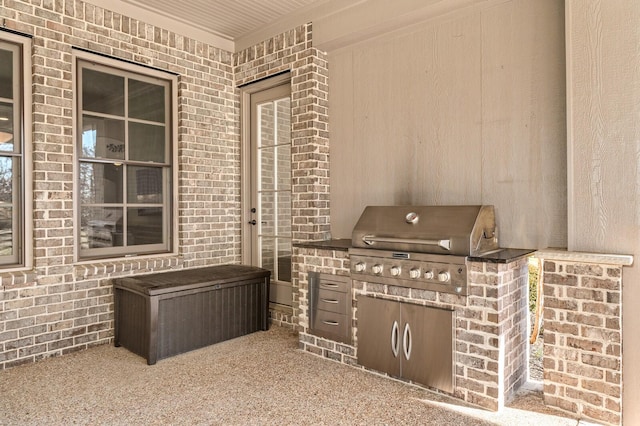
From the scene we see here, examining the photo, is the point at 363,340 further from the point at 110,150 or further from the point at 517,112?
the point at 110,150

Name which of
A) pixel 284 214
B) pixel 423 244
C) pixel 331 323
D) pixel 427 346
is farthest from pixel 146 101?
pixel 427 346

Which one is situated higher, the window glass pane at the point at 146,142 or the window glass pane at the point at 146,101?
the window glass pane at the point at 146,101

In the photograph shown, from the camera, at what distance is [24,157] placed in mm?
3697

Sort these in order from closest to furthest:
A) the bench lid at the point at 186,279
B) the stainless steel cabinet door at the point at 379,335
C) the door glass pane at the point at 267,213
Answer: the stainless steel cabinet door at the point at 379,335, the bench lid at the point at 186,279, the door glass pane at the point at 267,213

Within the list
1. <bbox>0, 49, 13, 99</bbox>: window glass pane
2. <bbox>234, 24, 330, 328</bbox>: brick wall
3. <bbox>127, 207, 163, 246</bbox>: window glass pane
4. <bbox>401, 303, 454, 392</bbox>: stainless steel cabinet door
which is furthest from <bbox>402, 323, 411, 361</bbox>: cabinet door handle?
<bbox>0, 49, 13, 99</bbox>: window glass pane

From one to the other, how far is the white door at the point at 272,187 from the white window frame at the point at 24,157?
7.36 ft

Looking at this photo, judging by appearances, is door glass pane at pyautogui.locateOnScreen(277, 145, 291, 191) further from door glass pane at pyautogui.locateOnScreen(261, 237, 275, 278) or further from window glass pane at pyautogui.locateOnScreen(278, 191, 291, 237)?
door glass pane at pyautogui.locateOnScreen(261, 237, 275, 278)

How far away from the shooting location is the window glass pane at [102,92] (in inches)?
162

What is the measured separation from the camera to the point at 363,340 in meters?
3.47

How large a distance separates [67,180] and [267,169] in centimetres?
204

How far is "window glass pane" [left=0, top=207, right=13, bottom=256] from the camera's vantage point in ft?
12.0

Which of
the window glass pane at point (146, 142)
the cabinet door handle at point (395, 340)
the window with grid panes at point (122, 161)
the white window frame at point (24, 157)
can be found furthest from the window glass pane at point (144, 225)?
the cabinet door handle at point (395, 340)

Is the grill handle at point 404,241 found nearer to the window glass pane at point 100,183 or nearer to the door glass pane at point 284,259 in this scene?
the door glass pane at point 284,259

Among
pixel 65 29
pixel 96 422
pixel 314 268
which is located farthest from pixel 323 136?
pixel 96 422
